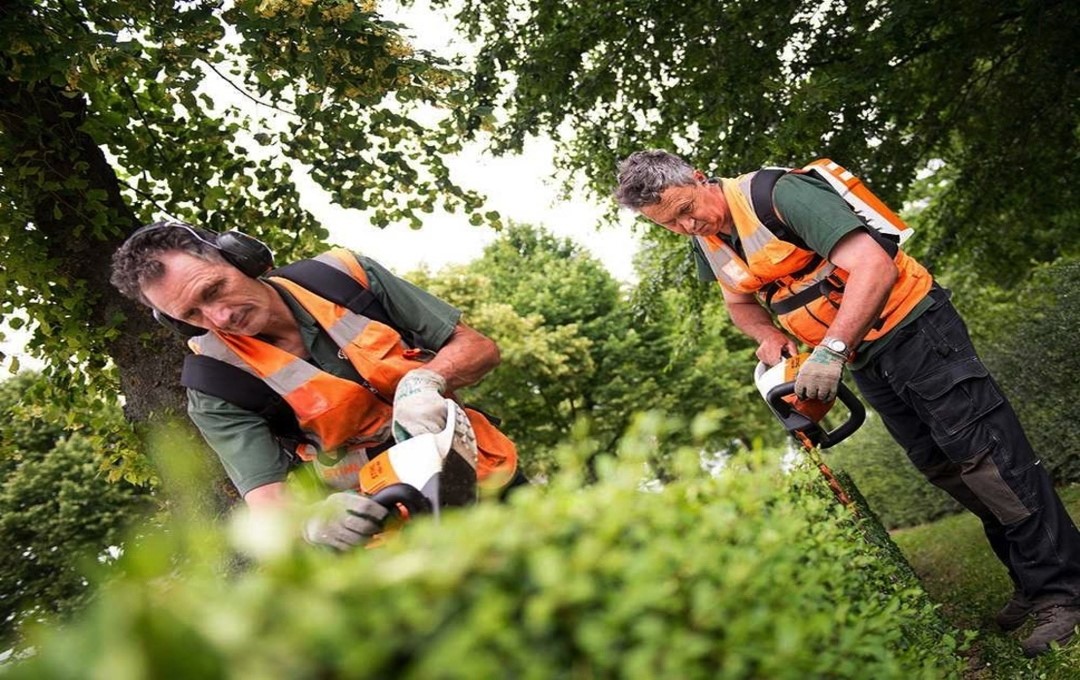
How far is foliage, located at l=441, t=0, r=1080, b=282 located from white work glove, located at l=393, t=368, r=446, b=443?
2.97 metres

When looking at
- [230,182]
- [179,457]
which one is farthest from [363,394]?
[230,182]

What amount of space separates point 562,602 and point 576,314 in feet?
90.7

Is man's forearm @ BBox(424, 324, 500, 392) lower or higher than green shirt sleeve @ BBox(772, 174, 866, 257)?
higher

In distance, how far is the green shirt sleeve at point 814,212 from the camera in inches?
143

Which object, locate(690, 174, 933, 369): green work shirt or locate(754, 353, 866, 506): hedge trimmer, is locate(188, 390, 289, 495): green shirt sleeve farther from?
locate(690, 174, 933, 369): green work shirt

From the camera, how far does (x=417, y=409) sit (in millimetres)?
2807

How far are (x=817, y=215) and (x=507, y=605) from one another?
3.03m

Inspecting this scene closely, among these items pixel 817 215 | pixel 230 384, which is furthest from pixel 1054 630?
pixel 230 384

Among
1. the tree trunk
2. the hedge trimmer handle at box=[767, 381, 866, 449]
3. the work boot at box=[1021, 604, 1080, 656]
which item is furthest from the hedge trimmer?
the tree trunk

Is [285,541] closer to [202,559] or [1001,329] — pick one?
[202,559]

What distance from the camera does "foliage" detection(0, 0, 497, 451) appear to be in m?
4.28

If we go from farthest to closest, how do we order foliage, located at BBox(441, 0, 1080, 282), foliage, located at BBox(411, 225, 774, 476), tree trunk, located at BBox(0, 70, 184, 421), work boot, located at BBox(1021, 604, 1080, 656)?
foliage, located at BBox(411, 225, 774, 476)
foliage, located at BBox(441, 0, 1080, 282)
tree trunk, located at BBox(0, 70, 184, 421)
work boot, located at BBox(1021, 604, 1080, 656)

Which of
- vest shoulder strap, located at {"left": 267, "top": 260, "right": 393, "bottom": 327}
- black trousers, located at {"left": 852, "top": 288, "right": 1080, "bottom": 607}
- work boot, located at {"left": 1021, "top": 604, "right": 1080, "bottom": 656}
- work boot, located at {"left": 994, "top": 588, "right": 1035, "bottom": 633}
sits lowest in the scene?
work boot, located at {"left": 994, "top": 588, "right": 1035, "bottom": 633}

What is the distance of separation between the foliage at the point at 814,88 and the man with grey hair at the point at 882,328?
78.9 inches
